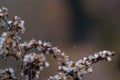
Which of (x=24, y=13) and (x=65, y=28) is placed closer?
(x=24, y=13)

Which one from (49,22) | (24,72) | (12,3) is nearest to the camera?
(24,72)

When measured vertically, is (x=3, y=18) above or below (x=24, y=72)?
above

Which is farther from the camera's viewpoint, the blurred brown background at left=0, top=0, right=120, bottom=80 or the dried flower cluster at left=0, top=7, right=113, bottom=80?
the blurred brown background at left=0, top=0, right=120, bottom=80

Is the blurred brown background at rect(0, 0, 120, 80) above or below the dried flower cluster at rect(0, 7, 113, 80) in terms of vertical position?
above

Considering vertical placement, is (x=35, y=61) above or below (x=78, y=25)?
below

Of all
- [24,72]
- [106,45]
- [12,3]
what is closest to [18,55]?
[24,72]

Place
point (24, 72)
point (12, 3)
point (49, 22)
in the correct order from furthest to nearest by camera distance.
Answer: point (49, 22) → point (12, 3) → point (24, 72)

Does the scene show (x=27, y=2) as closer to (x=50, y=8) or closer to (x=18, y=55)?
(x=50, y=8)

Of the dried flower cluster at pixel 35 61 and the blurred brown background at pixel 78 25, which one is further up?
the blurred brown background at pixel 78 25
